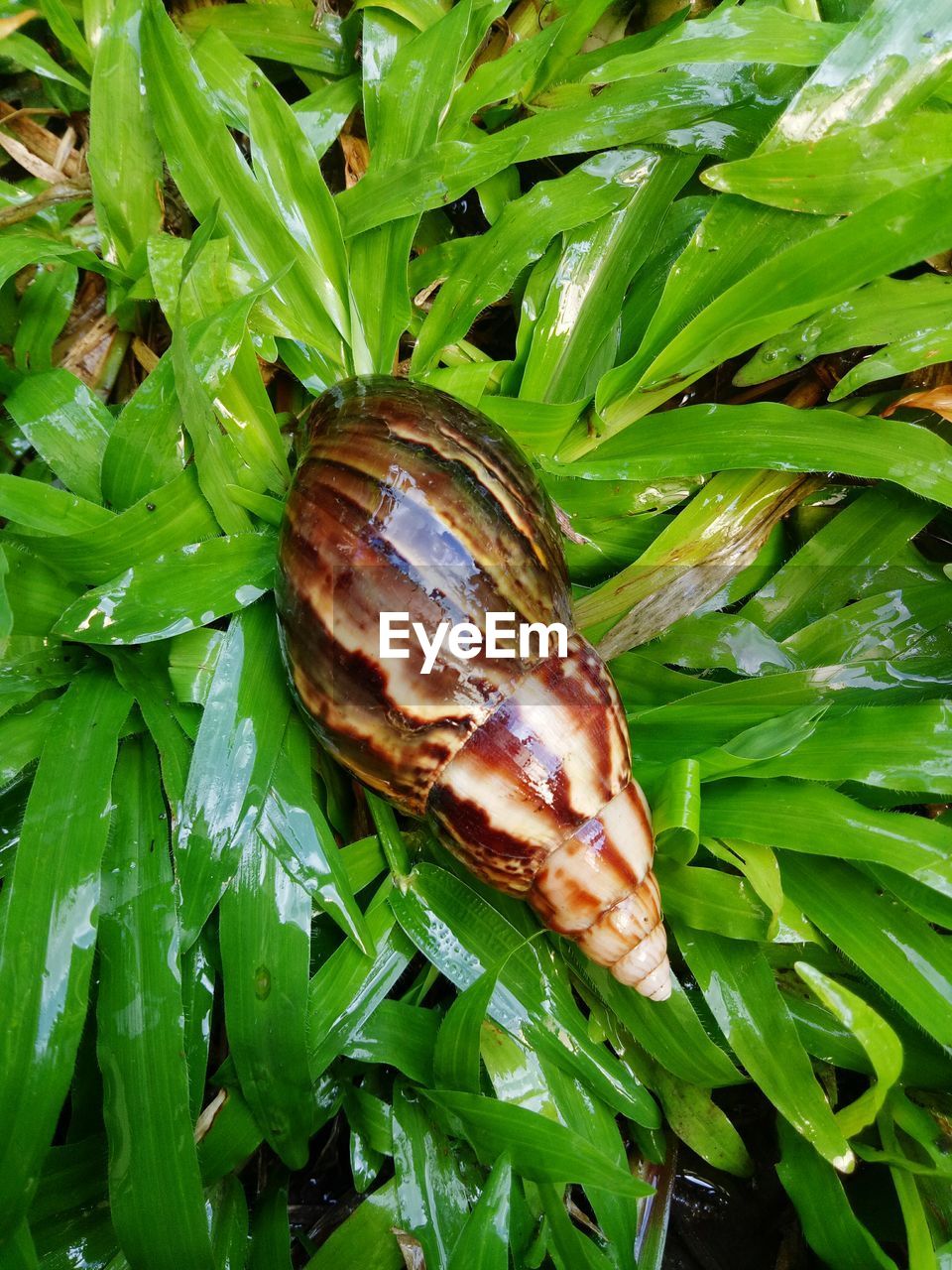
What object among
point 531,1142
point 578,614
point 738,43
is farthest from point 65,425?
point 531,1142

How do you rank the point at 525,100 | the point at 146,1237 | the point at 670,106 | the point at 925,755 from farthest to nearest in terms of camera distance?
1. the point at 525,100
2. the point at 670,106
3. the point at 925,755
4. the point at 146,1237

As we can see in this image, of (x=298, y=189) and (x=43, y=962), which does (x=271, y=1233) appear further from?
(x=298, y=189)

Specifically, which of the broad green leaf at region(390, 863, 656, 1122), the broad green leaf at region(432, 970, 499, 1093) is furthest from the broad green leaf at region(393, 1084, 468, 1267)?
the broad green leaf at region(390, 863, 656, 1122)

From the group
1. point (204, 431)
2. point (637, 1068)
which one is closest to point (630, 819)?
point (637, 1068)

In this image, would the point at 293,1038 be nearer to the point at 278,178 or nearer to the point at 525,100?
the point at 278,178

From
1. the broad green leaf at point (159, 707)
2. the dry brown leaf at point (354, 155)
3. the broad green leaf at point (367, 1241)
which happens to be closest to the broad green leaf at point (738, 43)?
the dry brown leaf at point (354, 155)

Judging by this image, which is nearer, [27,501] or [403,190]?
[27,501]

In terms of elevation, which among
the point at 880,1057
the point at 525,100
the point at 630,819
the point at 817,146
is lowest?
the point at 880,1057

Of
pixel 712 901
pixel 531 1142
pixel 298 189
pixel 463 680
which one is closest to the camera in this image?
pixel 463 680
